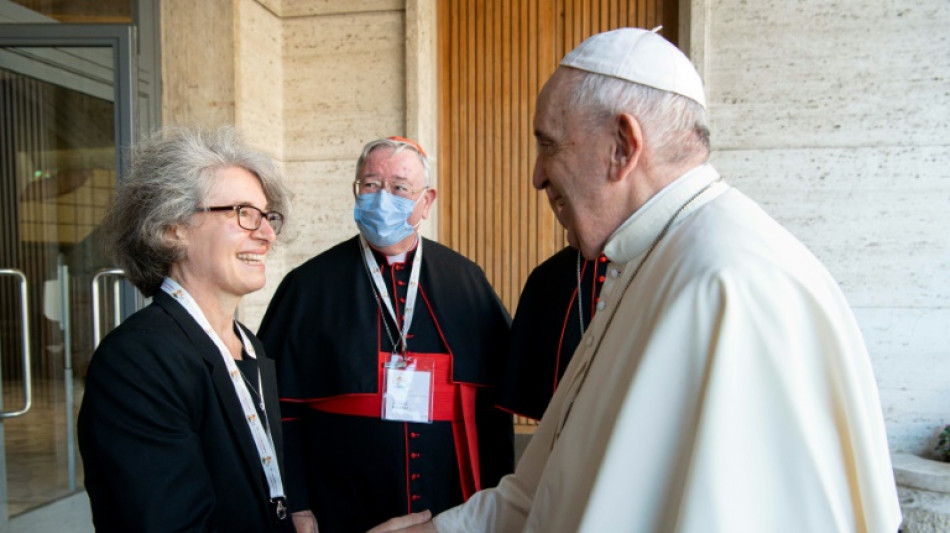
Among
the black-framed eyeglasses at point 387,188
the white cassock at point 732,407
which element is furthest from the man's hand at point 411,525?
the black-framed eyeglasses at point 387,188

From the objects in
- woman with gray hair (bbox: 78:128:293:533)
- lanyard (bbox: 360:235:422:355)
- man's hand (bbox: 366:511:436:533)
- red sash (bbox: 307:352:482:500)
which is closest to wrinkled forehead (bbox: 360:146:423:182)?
lanyard (bbox: 360:235:422:355)

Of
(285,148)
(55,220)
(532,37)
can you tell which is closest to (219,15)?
(285,148)

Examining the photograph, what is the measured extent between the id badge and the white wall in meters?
2.68

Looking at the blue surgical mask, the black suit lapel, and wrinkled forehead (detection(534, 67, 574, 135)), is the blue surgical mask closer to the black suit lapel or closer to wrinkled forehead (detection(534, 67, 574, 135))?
the black suit lapel

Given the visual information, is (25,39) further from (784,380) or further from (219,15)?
(784,380)

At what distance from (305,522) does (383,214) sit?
1.14m

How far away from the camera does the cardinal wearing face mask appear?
2.88 metres

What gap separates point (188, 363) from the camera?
1740 millimetres

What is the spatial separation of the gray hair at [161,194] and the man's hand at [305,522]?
113cm

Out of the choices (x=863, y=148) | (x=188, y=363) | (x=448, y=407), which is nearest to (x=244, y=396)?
(x=188, y=363)

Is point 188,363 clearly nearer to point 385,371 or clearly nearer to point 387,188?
point 385,371

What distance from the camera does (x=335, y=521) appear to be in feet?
9.45

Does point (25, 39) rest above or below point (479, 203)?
above

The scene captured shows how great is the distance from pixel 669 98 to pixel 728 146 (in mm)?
3537
